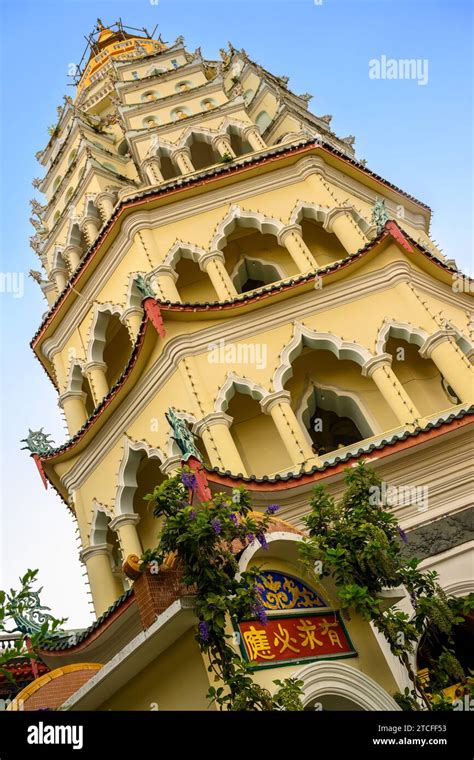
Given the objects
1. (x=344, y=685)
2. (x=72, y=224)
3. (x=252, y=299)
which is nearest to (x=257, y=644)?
(x=344, y=685)

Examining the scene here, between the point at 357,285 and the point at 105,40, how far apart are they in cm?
2058

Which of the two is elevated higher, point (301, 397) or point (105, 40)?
point (105, 40)

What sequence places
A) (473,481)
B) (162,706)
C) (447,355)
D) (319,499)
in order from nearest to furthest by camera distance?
(162,706) < (319,499) < (473,481) < (447,355)

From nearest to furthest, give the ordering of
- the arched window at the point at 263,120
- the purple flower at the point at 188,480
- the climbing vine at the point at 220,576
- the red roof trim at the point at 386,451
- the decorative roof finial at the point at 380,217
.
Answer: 1. the climbing vine at the point at 220,576
2. the purple flower at the point at 188,480
3. the red roof trim at the point at 386,451
4. the decorative roof finial at the point at 380,217
5. the arched window at the point at 263,120

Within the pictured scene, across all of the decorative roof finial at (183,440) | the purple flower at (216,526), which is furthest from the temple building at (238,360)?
the decorative roof finial at (183,440)

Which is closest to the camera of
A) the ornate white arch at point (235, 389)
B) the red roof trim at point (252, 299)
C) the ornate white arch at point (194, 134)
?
the ornate white arch at point (235, 389)

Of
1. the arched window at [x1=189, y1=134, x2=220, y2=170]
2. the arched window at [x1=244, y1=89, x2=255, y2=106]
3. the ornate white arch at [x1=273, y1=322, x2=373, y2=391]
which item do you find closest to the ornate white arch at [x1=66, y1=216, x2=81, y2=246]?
the arched window at [x1=189, y1=134, x2=220, y2=170]

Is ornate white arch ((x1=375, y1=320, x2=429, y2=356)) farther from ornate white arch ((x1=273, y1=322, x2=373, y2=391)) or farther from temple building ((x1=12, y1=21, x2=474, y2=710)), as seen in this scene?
ornate white arch ((x1=273, y1=322, x2=373, y2=391))

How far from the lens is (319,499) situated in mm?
8070

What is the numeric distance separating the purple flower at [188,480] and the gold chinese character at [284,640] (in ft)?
5.13

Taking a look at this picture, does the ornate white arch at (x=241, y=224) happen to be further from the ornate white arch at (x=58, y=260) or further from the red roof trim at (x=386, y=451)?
the red roof trim at (x=386, y=451)

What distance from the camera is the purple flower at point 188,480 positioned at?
24.3ft
